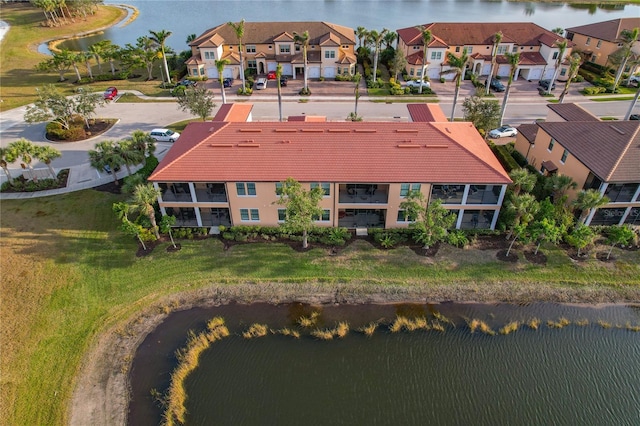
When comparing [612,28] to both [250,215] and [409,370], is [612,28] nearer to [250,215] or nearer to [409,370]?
[250,215]

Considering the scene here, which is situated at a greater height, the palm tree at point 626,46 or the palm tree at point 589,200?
the palm tree at point 626,46

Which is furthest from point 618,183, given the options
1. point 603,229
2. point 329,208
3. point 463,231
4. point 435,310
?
point 329,208

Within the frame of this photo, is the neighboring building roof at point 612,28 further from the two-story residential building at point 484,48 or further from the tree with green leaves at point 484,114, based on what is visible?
the tree with green leaves at point 484,114

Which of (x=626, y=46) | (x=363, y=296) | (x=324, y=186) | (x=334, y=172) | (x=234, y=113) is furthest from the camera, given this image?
(x=626, y=46)

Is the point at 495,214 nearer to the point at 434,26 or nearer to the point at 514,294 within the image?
the point at 514,294

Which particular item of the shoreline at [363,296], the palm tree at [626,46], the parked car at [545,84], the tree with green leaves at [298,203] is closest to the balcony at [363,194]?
the tree with green leaves at [298,203]

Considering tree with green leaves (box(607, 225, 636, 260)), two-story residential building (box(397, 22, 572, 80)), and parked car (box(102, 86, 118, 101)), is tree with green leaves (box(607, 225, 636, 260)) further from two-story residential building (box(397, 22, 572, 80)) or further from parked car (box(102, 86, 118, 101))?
parked car (box(102, 86, 118, 101))

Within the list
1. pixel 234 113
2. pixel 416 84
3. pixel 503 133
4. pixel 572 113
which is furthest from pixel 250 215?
pixel 416 84
